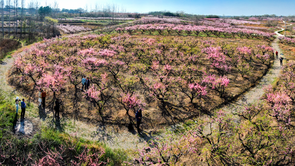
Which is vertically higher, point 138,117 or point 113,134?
point 138,117

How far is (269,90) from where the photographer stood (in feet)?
55.0

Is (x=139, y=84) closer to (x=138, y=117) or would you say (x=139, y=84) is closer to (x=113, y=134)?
(x=138, y=117)

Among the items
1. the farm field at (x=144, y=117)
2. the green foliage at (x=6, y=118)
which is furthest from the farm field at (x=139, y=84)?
the green foliage at (x=6, y=118)

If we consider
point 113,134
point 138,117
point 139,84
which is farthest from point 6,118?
point 139,84

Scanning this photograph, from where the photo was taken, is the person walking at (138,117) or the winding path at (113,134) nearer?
the winding path at (113,134)

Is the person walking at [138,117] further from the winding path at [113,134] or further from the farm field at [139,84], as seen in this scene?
the farm field at [139,84]

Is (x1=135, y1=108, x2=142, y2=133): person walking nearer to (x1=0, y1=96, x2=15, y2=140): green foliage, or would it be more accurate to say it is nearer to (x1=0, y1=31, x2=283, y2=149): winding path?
(x1=0, y1=31, x2=283, y2=149): winding path

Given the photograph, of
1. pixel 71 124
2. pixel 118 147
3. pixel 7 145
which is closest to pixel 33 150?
pixel 7 145

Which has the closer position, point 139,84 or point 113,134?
point 113,134

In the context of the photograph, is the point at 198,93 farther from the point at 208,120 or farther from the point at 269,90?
the point at 269,90

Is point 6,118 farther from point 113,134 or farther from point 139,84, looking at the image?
point 139,84

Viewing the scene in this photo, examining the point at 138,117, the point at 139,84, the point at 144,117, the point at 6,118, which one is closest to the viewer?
the point at 6,118

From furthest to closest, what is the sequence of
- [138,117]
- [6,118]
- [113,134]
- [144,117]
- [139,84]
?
[139,84]
[144,117]
[138,117]
[113,134]
[6,118]

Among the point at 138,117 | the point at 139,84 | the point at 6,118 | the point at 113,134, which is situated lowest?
the point at 113,134
